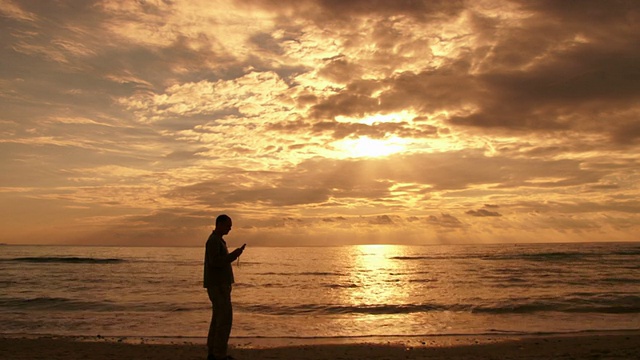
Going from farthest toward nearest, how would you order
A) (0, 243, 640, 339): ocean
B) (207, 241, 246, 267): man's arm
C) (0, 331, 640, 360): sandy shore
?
(0, 243, 640, 339): ocean, (0, 331, 640, 360): sandy shore, (207, 241, 246, 267): man's arm

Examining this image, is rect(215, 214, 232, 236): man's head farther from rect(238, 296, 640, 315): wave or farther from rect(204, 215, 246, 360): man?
rect(238, 296, 640, 315): wave

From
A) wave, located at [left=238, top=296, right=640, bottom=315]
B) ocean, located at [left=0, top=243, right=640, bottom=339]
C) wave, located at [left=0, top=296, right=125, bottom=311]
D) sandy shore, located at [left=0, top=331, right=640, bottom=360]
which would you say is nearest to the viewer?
sandy shore, located at [left=0, top=331, right=640, bottom=360]

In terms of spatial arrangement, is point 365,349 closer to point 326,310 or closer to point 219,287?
point 219,287

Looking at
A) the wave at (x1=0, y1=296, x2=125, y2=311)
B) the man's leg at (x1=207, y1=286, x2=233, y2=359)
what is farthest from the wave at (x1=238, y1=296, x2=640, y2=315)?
the man's leg at (x1=207, y1=286, x2=233, y2=359)

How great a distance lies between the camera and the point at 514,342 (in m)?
10.2

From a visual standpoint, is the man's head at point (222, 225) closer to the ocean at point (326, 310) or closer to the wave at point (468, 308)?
the ocean at point (326, 310)

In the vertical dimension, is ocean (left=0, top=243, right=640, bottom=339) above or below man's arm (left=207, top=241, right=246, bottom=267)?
below

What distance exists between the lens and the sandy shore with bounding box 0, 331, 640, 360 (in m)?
8.76

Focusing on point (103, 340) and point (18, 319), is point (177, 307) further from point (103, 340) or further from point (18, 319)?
point (103, 340)

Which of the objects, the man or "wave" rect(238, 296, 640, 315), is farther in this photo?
"wave" rect(238, 296, 640, 315)

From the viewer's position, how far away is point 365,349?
9.63 m

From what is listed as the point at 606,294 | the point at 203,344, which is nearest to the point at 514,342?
the point at 203,344

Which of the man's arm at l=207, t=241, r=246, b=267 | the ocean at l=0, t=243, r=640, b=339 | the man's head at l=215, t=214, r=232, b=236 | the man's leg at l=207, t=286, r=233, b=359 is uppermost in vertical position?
the man's head at l=215, t=214, r=232, b=236

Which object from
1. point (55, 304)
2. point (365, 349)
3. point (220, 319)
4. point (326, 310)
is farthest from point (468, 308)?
point (55, 304)
